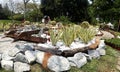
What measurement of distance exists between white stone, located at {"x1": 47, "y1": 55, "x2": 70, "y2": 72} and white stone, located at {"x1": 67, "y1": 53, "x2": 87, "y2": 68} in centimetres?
33

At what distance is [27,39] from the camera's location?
7660 mm

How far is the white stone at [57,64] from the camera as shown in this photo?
504cm

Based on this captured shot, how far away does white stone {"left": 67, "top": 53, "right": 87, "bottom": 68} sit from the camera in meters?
5.56

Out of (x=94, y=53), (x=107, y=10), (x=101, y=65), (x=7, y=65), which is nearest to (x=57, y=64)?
(x=7, y=65)

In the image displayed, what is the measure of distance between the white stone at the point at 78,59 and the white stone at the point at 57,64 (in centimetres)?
A: 33

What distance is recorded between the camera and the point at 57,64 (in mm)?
5109

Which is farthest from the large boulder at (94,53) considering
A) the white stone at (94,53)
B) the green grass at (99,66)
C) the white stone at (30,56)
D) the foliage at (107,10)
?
the foliage at (107,10)

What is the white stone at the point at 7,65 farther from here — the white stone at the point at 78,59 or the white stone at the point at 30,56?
the white stone at the point at 78,59

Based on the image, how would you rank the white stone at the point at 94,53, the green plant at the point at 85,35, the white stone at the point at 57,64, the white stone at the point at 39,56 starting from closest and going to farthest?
the white stone at the point at 57,64 → the white stone at the point at 39,56 → the white stone at the point at 94,53 → the green plant at the point at 85,35

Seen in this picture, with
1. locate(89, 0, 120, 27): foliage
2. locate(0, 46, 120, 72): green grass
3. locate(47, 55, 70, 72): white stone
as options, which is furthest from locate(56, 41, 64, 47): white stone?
locate(89, 0, 120, 27): foliage

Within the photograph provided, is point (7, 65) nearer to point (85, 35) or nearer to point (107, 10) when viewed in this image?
point (85, 35)

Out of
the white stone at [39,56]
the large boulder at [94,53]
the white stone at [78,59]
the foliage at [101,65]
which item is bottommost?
the foliage at [101,65]

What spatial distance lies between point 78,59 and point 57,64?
0.75m

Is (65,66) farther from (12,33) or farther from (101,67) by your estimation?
(12,33)
